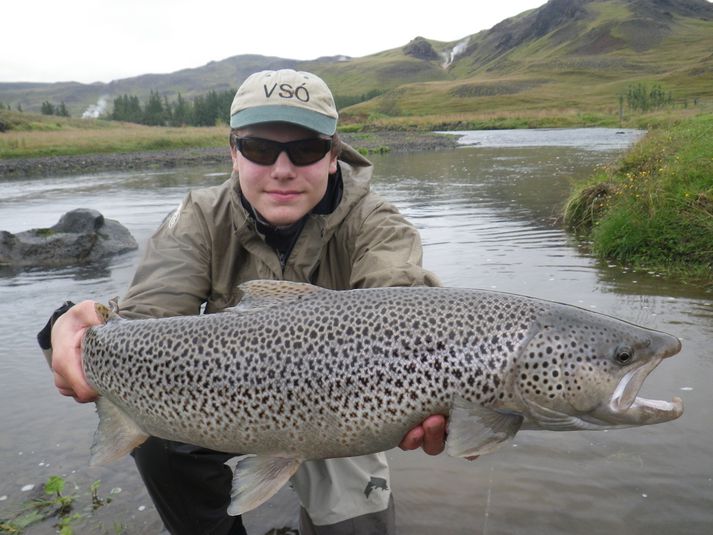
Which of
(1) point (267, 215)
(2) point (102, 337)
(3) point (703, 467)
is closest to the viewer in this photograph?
(2) point (102, 337)

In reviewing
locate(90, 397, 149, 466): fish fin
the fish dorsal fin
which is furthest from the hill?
locate(90, 397, 149, 466): fish fin

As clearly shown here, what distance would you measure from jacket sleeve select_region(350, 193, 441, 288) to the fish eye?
2.89ft

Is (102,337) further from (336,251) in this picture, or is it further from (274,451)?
(336,251)

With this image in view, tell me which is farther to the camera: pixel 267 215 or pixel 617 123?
pixel 617 123

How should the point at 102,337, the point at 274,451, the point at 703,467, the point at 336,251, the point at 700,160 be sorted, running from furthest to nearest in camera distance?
1. the point at 700,160
2. the point at 703,467
3. the point at 336,251
4. the point at 102,337
5. the point at 274,451

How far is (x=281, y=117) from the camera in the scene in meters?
3.08

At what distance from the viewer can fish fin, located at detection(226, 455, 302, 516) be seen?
2.55 metres

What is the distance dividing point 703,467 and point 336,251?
265cm

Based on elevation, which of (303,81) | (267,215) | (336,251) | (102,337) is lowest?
(102,337)

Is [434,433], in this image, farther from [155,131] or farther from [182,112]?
[182,112]

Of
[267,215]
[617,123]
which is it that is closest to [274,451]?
[267,215]

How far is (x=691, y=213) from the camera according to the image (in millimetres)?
7547

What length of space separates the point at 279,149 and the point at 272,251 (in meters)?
0.56

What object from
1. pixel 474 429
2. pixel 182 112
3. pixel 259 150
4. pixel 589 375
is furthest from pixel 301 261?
pixel 182 112
